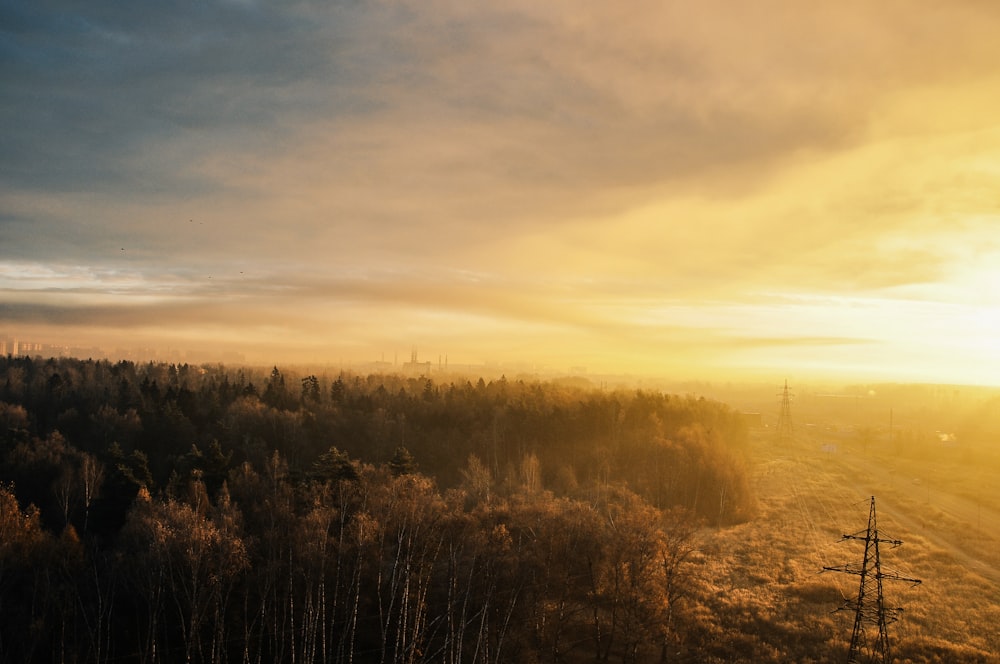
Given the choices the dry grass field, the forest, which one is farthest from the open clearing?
the forest

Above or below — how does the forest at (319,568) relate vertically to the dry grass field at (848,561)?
above

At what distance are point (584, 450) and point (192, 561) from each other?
161 feet

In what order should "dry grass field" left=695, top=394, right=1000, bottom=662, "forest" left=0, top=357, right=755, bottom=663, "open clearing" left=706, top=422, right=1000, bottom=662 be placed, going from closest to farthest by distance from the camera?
1. "forest" left=0, top=357, right=755, bottom=663
2. "dry grass field" left=695, top=394, right=1000, bottom=662
3. "open clearing" left=706, top=422, right=1000, bottom=662

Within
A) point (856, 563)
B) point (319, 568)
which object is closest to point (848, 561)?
point (856, 563)

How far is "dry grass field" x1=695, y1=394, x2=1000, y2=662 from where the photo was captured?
2833 centimetres

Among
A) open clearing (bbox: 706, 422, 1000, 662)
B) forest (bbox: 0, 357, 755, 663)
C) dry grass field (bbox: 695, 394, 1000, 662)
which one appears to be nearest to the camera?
forest (bbox: 0, 357, 755, 663)

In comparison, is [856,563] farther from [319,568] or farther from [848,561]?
[319,568]

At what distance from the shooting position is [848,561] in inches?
1608

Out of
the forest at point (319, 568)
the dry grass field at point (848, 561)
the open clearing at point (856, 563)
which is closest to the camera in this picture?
the forest at point (319, 568)

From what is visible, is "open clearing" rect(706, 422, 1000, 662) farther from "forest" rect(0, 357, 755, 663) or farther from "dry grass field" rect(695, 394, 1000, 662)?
"forest" rect(0, 357, 755, 663)

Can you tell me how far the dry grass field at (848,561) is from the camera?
2833 centimetres

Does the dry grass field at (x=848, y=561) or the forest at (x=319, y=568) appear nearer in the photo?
the forest at (x=319, y=568)

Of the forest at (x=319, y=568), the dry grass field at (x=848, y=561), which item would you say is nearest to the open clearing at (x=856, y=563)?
the dry grass field at (x=848, y=561)

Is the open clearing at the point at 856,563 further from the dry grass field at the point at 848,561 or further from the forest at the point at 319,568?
the forest at the point at 319,568
